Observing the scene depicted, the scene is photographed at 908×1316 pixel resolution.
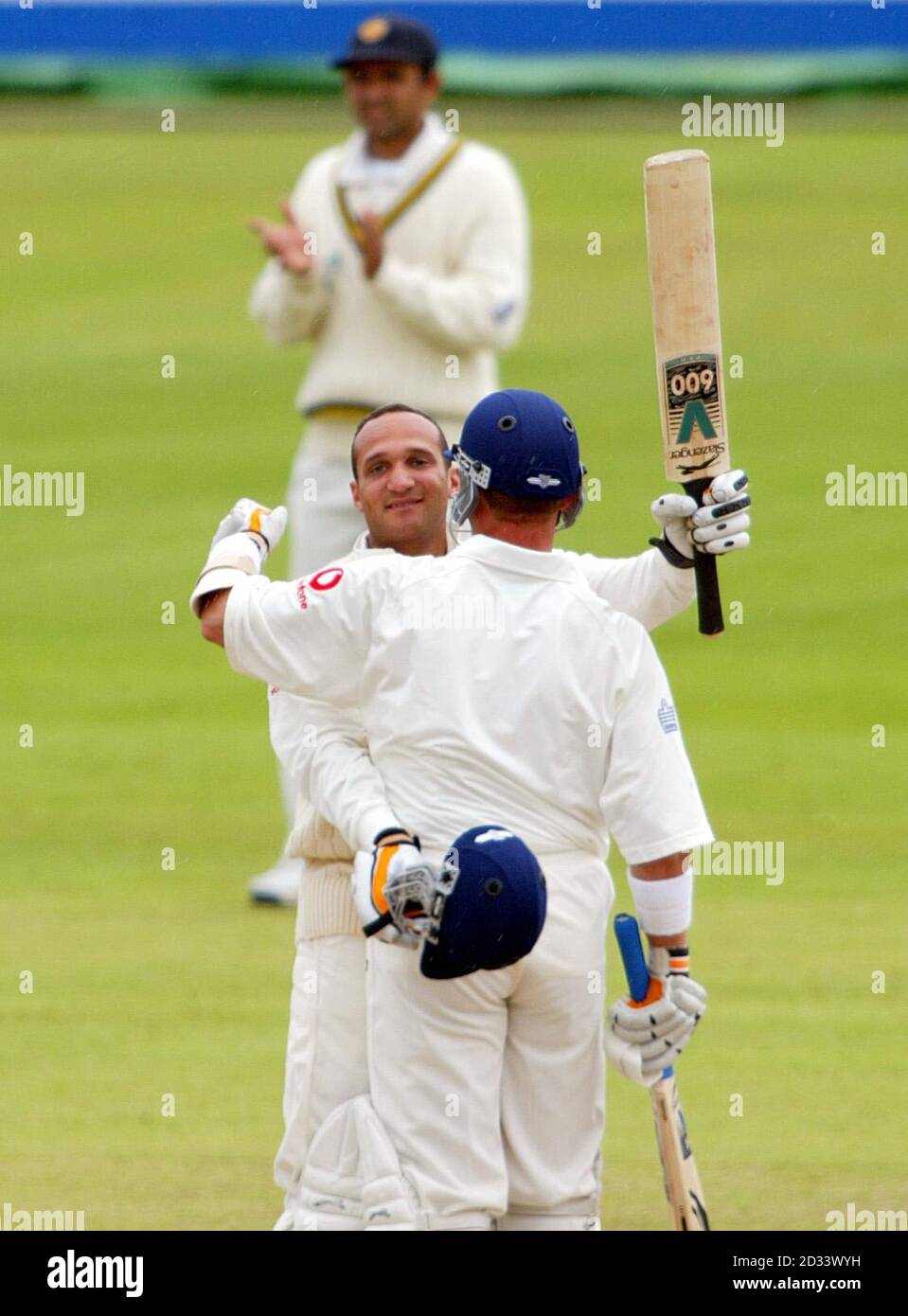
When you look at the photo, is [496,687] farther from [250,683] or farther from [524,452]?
[250,683]

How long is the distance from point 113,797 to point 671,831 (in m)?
6.03

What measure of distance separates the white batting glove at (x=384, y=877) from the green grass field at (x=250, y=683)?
1413mm

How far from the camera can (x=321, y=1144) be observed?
14.3 feet

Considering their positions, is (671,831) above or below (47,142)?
below

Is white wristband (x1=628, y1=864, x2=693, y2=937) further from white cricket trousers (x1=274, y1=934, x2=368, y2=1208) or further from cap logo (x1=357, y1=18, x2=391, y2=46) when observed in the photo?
cap logo (x1=357, y1=18, x2=391, y2=46)

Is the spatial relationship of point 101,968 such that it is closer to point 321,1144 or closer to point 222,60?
point 321,1144

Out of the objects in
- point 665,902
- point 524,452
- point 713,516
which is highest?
point 524,452

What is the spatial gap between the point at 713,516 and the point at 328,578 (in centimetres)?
72

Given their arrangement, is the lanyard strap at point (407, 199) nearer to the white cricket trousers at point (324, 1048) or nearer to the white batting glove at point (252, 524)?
the white batting glove at point (252, 524)

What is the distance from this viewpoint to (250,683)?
41.4 ft

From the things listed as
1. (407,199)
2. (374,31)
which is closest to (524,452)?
(407,199)

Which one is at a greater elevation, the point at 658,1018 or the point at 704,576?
the point at 704,576

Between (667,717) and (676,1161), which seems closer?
(667,717)
